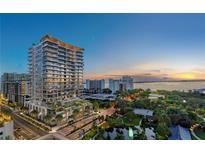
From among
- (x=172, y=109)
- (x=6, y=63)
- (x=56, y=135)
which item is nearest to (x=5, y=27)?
(x=6, y=63)

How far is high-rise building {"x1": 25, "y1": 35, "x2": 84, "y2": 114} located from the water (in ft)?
2.79

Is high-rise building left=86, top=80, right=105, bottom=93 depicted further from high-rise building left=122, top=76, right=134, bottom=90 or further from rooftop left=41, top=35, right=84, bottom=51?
rooftop left=41, top=35, right=84, bottom=51

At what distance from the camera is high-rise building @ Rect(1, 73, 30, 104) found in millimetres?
2242

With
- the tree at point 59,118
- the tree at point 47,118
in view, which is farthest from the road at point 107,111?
the tree at point 47,118

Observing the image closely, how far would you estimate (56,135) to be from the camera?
2197 millimetres

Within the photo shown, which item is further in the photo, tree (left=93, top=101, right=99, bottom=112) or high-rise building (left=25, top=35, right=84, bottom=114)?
tree (left=93, top=101, right=99, bottom=112)

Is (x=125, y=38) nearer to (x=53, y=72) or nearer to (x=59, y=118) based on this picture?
(x=53, y=72)

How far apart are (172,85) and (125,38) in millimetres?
868

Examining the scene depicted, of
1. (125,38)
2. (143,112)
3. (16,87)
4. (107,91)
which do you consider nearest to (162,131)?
(143,112)

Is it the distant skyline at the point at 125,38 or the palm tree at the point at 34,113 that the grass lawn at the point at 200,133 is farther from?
the palm tree at the point at 34,113

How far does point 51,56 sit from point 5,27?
0.68 meters

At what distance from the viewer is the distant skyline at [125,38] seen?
2.17 metres

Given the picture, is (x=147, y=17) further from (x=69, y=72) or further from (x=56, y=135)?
(x=56, y=135)

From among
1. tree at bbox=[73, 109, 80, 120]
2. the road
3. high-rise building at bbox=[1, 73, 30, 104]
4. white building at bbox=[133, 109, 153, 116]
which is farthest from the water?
high-rise building at bbox=[1, 73, 30, 104]
